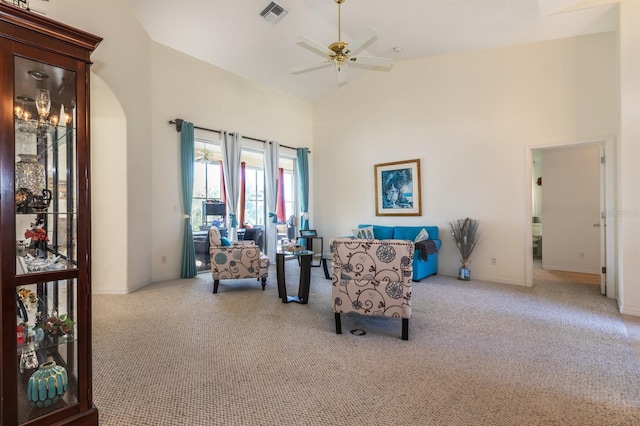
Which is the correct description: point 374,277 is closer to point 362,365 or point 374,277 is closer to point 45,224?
point 362,365

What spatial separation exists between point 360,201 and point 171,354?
518cm

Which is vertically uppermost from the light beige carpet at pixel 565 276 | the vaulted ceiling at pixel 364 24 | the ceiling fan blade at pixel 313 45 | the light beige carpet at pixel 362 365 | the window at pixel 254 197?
the vaulted ceiling at pixel 364 24

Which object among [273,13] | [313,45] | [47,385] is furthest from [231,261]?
[273,13]

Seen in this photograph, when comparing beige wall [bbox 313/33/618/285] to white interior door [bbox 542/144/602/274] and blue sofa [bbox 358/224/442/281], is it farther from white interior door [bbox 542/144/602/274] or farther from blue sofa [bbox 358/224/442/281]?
white interior door [bbox 542/144/602/274]

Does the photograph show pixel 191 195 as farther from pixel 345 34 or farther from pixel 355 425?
pixel 355 425

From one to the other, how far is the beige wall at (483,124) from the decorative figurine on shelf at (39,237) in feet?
18.4

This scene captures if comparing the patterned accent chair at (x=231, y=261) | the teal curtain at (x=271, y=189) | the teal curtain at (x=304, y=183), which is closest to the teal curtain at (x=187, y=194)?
the patterned accent chair at (x=231, y=261)

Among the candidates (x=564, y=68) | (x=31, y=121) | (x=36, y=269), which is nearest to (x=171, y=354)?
(x=36, y=269)

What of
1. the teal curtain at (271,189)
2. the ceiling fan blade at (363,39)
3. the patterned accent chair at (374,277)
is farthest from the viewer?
the teal curtain at (271,189)

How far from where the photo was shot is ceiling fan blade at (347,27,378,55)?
128 inches

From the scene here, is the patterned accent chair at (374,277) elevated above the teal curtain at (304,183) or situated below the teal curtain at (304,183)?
below

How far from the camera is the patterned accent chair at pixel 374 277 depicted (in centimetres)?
282

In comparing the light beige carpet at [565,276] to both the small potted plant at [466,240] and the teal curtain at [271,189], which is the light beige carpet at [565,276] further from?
the teal curtain at [271,189]

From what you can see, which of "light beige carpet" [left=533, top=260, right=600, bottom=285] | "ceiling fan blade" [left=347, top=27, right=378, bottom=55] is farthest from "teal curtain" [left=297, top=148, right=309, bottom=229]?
"light beige carpet" [left=533, top=260, right=600, bottom=285]
